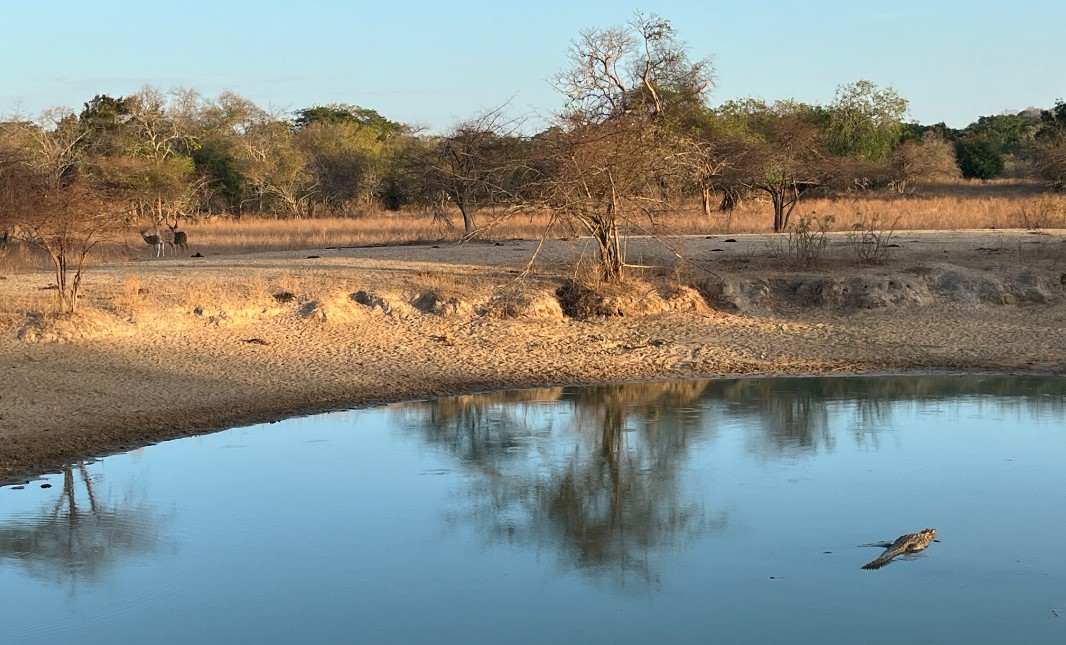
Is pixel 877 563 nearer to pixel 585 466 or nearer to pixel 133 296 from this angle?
pixel 585 466

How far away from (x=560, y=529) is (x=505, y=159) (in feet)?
39.7

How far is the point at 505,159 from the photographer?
65.0 ft

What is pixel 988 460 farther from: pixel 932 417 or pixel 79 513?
pixel 79 513

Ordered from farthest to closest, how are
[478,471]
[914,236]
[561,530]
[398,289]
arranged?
[914,236] → [398,289] → [478,471] → [561,530]

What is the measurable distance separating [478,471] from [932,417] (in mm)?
5060

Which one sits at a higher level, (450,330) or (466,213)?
(466,213)

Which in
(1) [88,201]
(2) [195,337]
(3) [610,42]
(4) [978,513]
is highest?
(3) [610,42]

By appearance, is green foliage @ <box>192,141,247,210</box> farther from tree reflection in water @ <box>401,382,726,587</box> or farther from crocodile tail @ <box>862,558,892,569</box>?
crocodile tail @ <box>862,558,892,569</box>

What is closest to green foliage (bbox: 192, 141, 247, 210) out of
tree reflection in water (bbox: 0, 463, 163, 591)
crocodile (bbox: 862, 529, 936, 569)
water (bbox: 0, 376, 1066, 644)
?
water (bbox: 0, 376, 1066, 644)

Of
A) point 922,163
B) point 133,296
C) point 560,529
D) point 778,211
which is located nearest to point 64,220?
point 133,296

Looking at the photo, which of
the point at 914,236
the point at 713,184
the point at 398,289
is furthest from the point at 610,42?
the point at 398,289

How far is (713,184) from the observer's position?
29.9 m

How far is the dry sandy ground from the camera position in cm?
1205

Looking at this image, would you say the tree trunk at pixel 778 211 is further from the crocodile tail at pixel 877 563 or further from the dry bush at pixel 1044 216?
the crocodile tail at pixel 877 563
